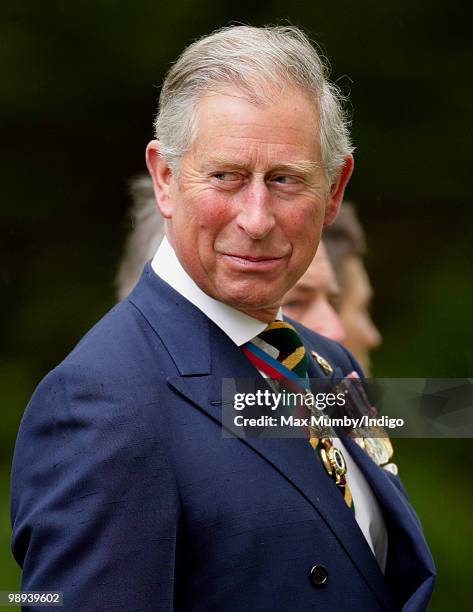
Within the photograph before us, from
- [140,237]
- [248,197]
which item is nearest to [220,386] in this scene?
[248,197]

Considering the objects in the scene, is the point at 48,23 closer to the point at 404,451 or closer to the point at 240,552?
the point at 404,451

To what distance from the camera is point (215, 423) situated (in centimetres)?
158

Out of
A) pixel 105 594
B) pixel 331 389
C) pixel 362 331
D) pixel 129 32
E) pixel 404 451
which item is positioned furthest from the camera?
pixel 404 451

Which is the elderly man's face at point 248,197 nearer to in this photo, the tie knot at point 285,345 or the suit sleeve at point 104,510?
the tie knot at point 285,345

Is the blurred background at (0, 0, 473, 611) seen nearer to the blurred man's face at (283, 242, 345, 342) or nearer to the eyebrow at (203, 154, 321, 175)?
the blurred man's face at (283, 242, 345, 342)

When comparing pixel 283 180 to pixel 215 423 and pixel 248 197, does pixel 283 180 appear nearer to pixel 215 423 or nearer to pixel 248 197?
pixel 248 197

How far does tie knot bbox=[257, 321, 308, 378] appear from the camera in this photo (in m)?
1.77

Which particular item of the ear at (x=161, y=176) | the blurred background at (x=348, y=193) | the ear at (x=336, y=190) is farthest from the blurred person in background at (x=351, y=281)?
the ear at (x=161, y=176)

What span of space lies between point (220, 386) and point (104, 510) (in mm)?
279

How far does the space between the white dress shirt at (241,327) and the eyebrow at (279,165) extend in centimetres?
19

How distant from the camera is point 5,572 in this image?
341cm

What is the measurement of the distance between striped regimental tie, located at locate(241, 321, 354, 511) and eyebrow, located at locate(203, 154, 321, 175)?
0.28 meters

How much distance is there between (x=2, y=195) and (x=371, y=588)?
7.98ft

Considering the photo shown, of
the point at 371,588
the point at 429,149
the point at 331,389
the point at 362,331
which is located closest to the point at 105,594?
the point at 371,588
